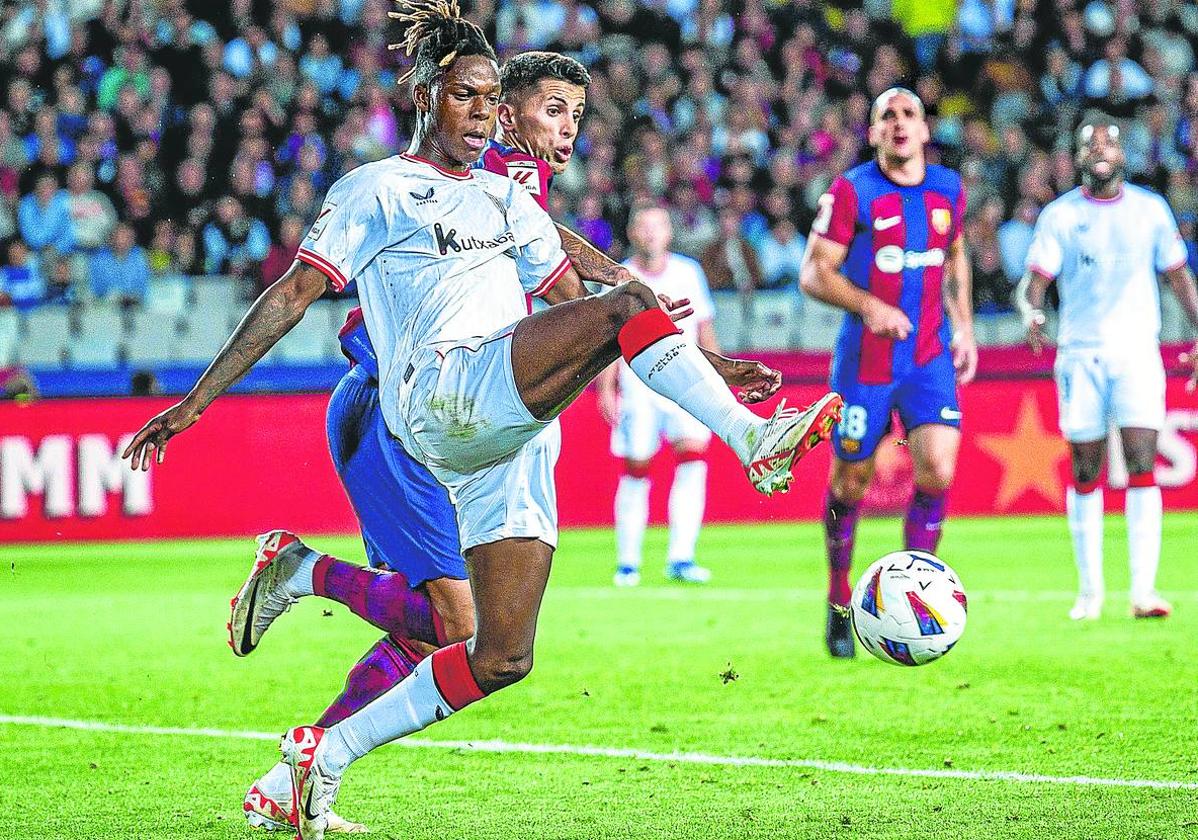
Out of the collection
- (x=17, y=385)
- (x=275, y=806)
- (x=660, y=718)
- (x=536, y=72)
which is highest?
(x=536, y=72)

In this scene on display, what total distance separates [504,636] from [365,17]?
13.5 metres

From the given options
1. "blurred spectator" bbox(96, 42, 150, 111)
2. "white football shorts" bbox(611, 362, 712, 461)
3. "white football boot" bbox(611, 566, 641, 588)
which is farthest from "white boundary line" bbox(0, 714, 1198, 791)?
"blurred spectator" bbox(96, 42, 150, 111)

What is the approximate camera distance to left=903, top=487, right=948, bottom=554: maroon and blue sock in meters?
7.38

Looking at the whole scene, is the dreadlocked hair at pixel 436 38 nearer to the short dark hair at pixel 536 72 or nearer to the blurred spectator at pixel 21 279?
the short dark hair at pixel 536 72

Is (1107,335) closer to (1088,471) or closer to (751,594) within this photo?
(1088,471)

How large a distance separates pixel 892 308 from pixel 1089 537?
1.97 metres

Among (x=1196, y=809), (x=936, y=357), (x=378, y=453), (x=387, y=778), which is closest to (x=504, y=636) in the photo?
(x=378, y=453)

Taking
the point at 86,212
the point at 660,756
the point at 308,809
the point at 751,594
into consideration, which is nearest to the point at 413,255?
the point at 308,809

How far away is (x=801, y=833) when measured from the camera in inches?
169

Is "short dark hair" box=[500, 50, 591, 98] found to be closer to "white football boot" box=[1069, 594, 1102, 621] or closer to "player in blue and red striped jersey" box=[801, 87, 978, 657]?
"player in blue and red striped jersey" box=[801, 87, 978, 657]

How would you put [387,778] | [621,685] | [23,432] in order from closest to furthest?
1. [387,778]
2. [621,685]
3. [23,432]

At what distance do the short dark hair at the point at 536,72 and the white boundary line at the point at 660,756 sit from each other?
2.12m

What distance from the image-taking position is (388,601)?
477 cm

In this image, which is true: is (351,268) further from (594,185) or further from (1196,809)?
(594,185)
